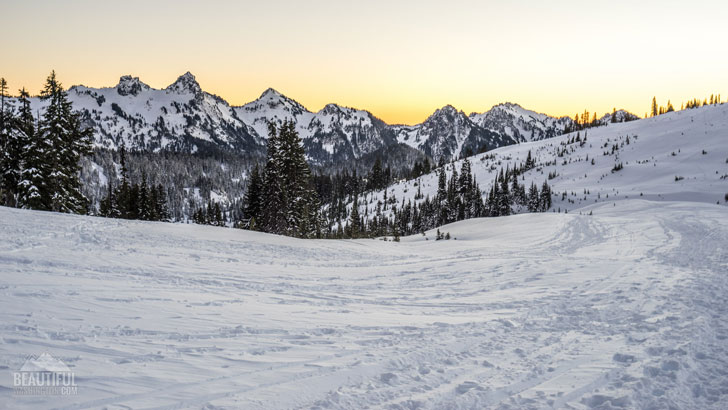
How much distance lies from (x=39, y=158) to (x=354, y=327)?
3269 cm

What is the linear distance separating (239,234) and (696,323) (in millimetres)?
17322

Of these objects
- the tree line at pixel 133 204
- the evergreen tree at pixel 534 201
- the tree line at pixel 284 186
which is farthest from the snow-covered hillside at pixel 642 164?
the tree line at pixel 133 204

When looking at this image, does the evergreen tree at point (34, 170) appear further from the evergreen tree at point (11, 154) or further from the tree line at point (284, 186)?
the tree line at point (284, 186)

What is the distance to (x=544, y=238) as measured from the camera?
68.5ft

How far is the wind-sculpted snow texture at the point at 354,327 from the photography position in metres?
4.37

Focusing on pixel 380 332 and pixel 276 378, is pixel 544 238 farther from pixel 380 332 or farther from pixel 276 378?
pixel 276 378

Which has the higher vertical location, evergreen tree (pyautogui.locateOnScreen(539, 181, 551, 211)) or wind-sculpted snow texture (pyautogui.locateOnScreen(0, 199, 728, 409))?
evergreen tree (pyautogui.locateOnScreen(539, 181, 551, 211))

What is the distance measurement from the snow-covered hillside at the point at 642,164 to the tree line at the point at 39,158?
54362mm

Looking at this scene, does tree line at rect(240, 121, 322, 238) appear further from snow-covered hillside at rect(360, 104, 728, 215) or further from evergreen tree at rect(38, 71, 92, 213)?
snow-covered hillside at rect(360, 104, 728, 215)

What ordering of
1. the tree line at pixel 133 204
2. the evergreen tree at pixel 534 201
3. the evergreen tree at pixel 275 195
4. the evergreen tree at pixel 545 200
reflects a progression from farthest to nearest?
the evergreen tree at pixel 534 201 → the evergreen tree at pixel 545 200 → the tree line at pixel 133 204 → the evergreen tree at pixel 275 195

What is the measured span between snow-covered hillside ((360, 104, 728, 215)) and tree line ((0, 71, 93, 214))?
54362 mm

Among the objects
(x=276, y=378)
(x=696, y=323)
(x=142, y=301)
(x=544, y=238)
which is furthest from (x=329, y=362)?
(x=544, y=238)

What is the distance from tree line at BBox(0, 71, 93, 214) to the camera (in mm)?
26500

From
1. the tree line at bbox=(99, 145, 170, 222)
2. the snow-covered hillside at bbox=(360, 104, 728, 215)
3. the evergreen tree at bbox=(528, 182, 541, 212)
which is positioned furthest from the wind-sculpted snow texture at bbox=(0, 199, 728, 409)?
the evergreen tree at bbox=(528, 182, 541, 212)
